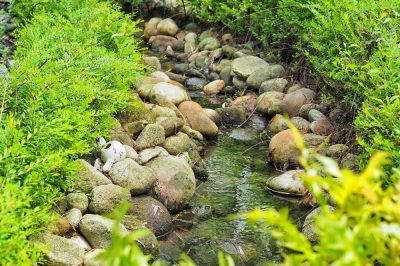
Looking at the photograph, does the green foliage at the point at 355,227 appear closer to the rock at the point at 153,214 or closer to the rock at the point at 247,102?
the rock at the point at 153,214

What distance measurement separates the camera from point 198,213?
19.2 feet

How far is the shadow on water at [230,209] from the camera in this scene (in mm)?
5156

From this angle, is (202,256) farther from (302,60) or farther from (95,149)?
(302,60)

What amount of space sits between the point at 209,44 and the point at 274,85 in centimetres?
274

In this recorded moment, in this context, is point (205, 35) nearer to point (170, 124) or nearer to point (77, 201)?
point (170, 124)

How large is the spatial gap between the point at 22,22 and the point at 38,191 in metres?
4.37

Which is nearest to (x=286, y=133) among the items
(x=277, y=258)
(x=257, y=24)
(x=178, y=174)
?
(x=178, y=174)

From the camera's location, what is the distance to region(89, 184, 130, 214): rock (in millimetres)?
4828

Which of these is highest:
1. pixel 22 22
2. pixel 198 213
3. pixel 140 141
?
pixel 22 22

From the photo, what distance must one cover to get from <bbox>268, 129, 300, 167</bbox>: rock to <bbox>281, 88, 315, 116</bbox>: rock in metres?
0.96

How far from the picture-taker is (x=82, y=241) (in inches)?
175

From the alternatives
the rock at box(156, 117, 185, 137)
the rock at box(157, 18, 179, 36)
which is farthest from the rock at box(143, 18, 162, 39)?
the rock at box(156, 117, 185, 137)

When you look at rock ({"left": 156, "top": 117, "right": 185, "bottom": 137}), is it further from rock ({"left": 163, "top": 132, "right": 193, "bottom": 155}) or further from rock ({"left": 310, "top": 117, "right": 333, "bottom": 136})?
rock ({"left": 310, "top": 117, "right": 333, "bottom": 136})

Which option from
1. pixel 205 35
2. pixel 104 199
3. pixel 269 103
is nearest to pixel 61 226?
pixel 104 199
